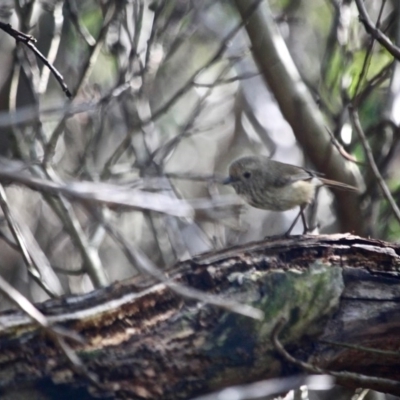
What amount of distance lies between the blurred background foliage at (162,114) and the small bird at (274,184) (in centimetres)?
21

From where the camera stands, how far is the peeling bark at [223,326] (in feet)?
10.4

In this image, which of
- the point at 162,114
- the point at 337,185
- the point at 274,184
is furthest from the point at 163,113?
the point at 337,185

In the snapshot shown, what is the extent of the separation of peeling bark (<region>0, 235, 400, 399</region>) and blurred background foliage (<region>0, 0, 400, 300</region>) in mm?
394

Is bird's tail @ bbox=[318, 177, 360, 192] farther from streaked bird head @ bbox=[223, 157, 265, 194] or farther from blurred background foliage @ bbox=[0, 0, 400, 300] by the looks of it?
Answer: streaked bird head @ bbox=[223, 157, 265, 194]

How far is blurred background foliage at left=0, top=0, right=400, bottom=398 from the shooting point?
522 cm

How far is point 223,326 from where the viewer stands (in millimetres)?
3355

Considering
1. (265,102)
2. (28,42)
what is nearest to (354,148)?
(265,102)

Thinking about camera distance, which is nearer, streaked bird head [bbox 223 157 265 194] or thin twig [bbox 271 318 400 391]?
thin twig [bbox 271 318 400 391]

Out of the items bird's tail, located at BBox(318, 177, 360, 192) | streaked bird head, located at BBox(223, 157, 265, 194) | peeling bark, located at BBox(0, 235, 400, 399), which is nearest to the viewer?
peeling bark, located at BBox(0, 235, 400, 399)

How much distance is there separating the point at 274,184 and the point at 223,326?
2.33 m

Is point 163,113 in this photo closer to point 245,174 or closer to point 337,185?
point 245,174

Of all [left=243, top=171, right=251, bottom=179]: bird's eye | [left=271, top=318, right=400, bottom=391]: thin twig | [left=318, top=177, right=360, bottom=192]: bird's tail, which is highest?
[left=243, top=171, right=251, bottom=179]: bird's eye

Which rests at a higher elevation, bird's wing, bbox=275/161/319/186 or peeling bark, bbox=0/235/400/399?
bird's wing, bbox=275/161/319/186

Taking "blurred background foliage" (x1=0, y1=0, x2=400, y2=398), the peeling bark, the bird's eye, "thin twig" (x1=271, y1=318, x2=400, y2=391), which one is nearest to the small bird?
Result: the bird's eye
